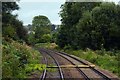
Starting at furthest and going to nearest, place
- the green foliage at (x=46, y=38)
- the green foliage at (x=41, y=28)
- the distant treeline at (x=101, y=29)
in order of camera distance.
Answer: the green foliage at (x=41, y=28)
the green foliage at (x=46, y=38)
the distant treeline at (x=101, y=29)

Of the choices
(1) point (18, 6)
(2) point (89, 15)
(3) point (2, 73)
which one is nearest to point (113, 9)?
(2) point (89, 15)

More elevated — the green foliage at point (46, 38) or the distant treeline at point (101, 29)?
the distant treeline at point (101, 29)

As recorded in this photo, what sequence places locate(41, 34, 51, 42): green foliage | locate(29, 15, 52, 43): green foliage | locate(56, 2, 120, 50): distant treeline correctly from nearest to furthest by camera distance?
locate(56, 2, 120, 50): distant treeline
locate(41, 34, 51, 42): green foliage
locate(29, 15, 52, 43): green foliage

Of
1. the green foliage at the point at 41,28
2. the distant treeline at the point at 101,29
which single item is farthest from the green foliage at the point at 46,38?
the distant treeline at the point at 101,29

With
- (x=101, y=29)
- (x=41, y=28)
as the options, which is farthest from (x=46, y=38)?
(x=101, y=29)

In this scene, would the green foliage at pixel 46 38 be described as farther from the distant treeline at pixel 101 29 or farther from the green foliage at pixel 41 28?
the distant treeline at pixel 101 29

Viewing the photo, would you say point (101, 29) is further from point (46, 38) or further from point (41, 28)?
point (41, 28)

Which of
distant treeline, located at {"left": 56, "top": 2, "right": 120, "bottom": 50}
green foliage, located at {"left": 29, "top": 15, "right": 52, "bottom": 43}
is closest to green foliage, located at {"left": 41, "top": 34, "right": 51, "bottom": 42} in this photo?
green foliage, located at {"left": 29, "top": 15, "right": 52, "bottom": 43}

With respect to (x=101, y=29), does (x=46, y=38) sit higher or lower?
lower

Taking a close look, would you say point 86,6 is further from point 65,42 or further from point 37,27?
point 37,27

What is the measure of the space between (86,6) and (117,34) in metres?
20.5

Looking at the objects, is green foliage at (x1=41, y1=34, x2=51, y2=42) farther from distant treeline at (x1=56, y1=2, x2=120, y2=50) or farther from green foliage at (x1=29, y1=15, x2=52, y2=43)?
distant treeline at (x1=56, y1=2, x2=120, y2=50)

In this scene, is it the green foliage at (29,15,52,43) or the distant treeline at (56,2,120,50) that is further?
the green foliage at (29,15,52,43)

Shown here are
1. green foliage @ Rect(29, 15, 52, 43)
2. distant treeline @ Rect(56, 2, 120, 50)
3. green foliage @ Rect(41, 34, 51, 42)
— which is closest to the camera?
distant treeline @ Rect(56, 2, 120, 50)
